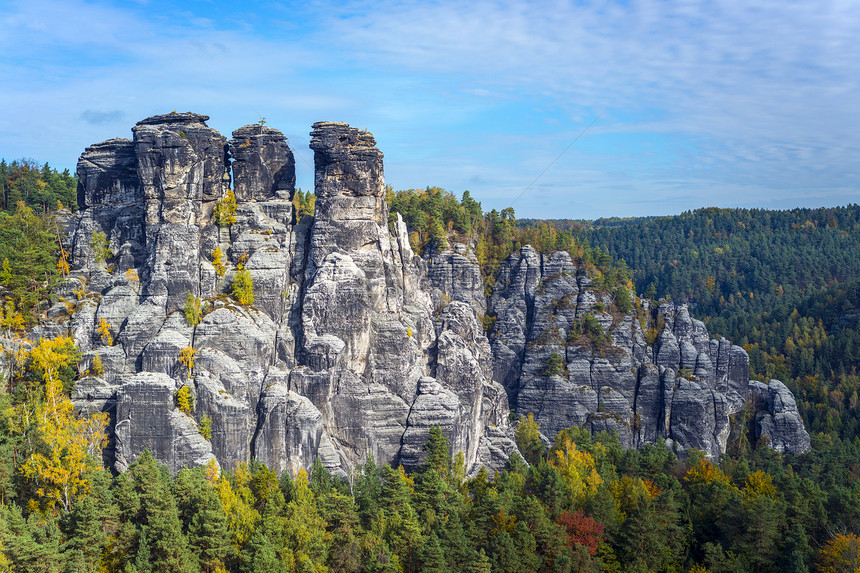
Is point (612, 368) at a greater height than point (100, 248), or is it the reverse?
point (100, 248)

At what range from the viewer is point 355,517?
59.5 metres

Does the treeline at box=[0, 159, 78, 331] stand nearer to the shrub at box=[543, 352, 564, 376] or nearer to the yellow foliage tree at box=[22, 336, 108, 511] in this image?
the yellow foliage tree at box=[22, 336, 108, 511]

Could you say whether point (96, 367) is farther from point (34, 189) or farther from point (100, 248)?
point (34, 189)

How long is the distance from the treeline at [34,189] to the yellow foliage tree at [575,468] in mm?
71899

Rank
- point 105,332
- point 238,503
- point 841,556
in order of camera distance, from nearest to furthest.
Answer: point 841,556, point 238,503, point 105,332

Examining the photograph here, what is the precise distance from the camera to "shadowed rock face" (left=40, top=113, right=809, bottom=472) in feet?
237

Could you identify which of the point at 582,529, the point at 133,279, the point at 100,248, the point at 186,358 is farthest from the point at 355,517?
the point at 100,248

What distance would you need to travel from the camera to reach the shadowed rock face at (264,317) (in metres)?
72.2

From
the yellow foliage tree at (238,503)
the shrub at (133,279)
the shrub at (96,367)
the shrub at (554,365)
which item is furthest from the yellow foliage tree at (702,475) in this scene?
the shrub at (133,279)

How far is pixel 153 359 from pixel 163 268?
10062 mm

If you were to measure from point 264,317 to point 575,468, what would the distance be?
34.7 meters

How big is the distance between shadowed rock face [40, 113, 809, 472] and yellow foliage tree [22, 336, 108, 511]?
208cm

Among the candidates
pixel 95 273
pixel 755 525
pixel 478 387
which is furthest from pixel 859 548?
pixel 95 273

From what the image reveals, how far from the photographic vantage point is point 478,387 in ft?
284
